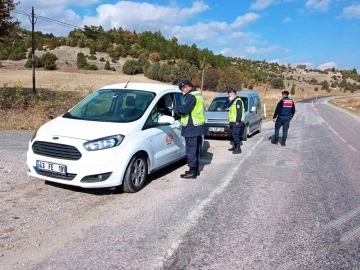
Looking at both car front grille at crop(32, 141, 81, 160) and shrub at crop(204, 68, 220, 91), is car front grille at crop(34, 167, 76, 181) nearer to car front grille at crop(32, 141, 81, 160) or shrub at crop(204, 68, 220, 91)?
car front grille at crop(32, 141, 81, 160)

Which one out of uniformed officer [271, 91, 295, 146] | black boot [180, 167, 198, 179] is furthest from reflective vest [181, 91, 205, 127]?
uniformed officer [271, 91, 295, 146]

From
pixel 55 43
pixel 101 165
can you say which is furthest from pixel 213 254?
pixel 55 43

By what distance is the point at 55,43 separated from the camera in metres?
80.3

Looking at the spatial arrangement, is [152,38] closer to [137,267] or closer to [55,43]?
[55,43]

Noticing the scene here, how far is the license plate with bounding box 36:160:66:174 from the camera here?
4892 mm

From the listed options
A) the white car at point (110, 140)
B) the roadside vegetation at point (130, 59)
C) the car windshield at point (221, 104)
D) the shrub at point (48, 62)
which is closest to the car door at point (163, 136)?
the white car at point (110, 140)

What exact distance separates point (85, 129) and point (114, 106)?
118 cm

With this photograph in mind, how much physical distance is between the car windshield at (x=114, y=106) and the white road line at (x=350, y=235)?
11.6 ft

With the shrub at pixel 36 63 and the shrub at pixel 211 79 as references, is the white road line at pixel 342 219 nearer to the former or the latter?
the shrub at pixel 211 79

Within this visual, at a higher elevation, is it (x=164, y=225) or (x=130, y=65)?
(x=130, y=65)

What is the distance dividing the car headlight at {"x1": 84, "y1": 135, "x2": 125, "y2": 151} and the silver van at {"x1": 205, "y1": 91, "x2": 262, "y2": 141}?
700cm

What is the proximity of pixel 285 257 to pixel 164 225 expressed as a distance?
1.49 metres

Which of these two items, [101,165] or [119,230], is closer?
[119,230]

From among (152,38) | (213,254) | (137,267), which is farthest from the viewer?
(152,38)
